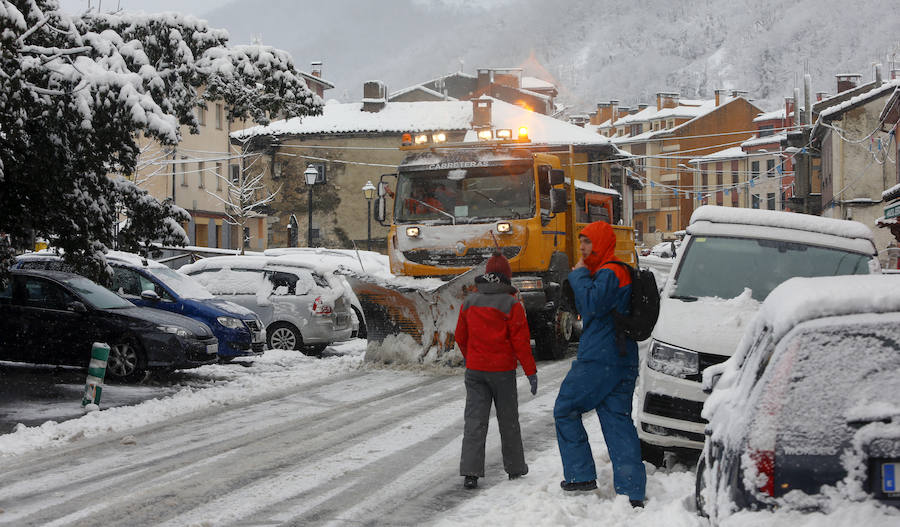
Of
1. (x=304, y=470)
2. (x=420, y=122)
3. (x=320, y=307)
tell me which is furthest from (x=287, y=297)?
(x=420, y=122)

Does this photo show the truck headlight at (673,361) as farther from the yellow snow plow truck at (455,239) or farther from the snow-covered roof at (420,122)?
the snow-covered roof at (420,122)

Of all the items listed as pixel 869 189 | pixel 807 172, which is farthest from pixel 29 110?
pixel 807 172

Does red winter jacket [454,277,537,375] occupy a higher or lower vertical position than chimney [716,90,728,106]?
lower

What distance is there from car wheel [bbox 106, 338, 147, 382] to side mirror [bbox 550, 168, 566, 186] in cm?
633

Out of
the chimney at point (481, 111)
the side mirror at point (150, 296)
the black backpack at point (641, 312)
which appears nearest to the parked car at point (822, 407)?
the black backpack at point (641, 312)

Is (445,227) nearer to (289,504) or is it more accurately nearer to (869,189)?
(289,504)

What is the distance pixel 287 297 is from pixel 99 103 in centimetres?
764

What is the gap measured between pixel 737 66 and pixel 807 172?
147 meters

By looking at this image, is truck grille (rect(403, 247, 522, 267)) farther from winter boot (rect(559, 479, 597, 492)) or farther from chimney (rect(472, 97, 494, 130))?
chimney (rect(472, 97, 494, 130))

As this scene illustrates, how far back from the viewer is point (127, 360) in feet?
45.2

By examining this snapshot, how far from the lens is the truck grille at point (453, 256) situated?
589 inches

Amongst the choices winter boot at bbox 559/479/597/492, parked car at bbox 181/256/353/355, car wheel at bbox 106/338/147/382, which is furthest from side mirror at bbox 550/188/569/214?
winter boot at bbox 559/479/597/492

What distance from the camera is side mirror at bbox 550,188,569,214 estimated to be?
15242mm

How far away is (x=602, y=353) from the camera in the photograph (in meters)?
6.60
